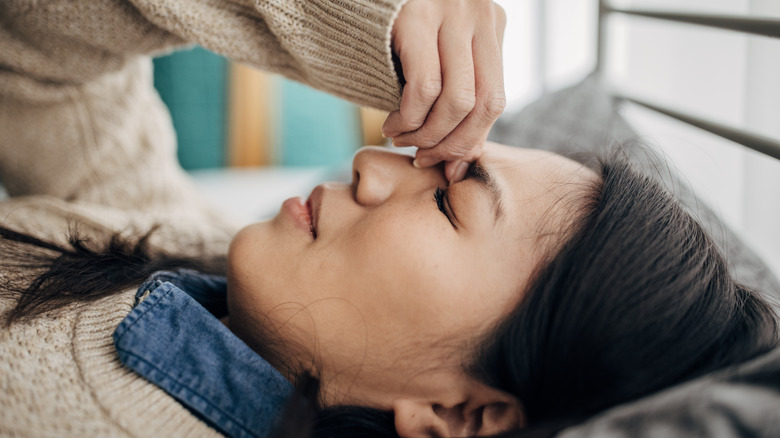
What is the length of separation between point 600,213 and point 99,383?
67 cm

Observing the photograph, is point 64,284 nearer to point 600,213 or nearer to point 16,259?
point 16,259

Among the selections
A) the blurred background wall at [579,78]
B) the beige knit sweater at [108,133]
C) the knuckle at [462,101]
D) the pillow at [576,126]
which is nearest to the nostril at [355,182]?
the beige knit sweater at [108,133]

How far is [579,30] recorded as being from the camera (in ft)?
8.80

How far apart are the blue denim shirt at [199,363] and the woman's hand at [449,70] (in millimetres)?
371

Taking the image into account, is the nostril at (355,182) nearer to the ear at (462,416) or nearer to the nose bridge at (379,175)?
the nose bridge at (379,175)

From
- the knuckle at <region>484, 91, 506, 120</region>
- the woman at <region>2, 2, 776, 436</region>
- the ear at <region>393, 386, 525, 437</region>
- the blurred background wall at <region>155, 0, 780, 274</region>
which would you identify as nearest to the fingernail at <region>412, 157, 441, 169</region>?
the woman at <region>2, 2, 776, 436</region>

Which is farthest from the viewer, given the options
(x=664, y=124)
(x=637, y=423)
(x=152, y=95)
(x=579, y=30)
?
(x=579, y=30)

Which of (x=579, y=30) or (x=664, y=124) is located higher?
(x=579, y=30)

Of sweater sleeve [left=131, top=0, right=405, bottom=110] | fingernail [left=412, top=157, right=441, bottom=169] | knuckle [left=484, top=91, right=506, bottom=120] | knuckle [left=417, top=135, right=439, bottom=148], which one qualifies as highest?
sweater sleeve [left=131, top=0, right=405, bottom=110]

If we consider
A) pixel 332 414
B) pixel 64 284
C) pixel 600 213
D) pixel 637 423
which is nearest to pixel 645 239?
pixel 600 213

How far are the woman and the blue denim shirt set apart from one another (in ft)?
0.07

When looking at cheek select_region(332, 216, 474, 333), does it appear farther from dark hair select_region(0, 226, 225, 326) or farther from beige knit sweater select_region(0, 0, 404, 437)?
dark hair select_region(0, 226, 225, 326)

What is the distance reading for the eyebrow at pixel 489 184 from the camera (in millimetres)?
693

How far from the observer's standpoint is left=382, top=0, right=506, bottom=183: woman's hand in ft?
2.09
